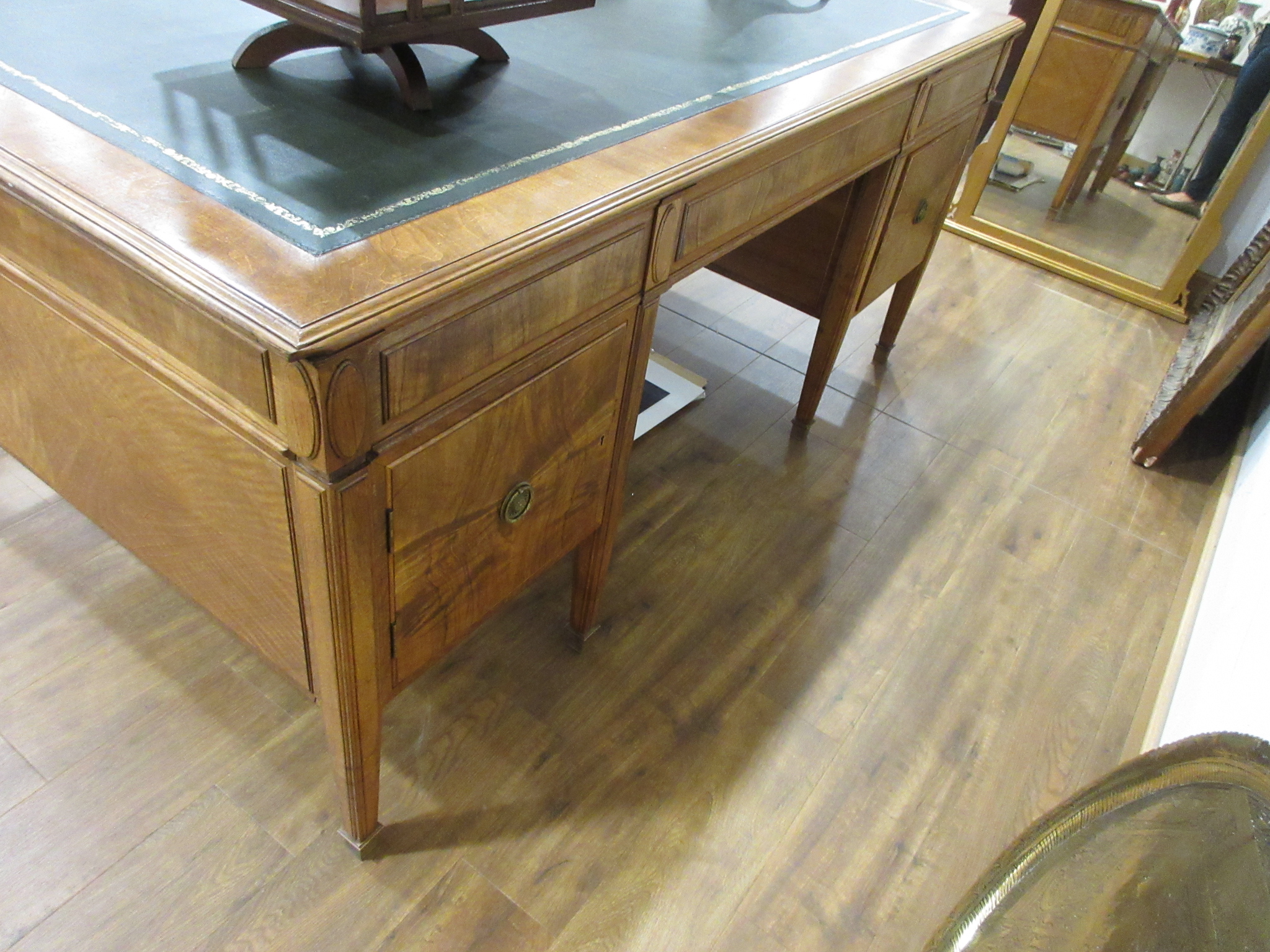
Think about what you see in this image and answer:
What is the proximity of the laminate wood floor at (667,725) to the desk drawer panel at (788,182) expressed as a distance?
2.13 feet

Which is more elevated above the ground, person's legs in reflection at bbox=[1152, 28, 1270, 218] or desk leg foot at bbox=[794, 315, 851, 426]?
person's legs in reflection at bbox=[1152, 28, 1270, 218]

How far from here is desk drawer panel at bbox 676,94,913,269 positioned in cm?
100

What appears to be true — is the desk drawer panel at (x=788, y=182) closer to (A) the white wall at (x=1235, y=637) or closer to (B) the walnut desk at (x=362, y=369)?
(B) the walnut desk at (x=362, y=369)

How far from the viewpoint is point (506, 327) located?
2.55 ft

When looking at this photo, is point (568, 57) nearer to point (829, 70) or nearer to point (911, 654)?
point (829, 70)

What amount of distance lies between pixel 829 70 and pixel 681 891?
3.63ft

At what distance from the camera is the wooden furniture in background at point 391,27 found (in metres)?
0.79

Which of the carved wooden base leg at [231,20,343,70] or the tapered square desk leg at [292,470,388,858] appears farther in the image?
the carved wooden base leg at [231,20,343,70]

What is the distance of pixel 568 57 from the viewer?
1.11 meters

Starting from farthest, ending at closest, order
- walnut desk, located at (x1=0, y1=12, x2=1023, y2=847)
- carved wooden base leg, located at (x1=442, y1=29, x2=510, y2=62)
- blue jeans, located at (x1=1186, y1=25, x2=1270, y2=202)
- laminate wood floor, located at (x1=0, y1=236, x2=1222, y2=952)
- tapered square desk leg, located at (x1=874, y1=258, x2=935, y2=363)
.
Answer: blue jeans, located at (x1=1186, y1=25, x2=1270, y2=202) → tapered square desk leg, located at (x1=874, y1=258, x2=935, y2=363) → laminate wood floor, located at (x1=0, y1=236, x2=1222, y2=952) → carved wooden base leg, located at (x1=442, y1=29, x2=510, y2=62) → walnut desk, located at (x1=0, y1=12, x2=1023, y2=847)

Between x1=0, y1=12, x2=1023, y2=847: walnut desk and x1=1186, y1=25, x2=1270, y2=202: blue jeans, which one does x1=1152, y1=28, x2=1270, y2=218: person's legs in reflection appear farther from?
x1=0, y1=12, x2=1023, y2=847: walnut desk

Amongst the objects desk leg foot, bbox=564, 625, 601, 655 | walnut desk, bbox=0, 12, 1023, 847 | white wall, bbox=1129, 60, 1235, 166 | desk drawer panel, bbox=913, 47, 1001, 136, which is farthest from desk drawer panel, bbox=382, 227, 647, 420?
white wall, bbox=1129, 60, 1235, 166

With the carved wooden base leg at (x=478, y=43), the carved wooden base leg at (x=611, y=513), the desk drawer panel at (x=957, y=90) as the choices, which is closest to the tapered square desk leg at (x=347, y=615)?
the carved wooden base leg at (x=611, y=513)

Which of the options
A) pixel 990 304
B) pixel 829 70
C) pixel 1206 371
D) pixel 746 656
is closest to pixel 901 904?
pixel 746 656
